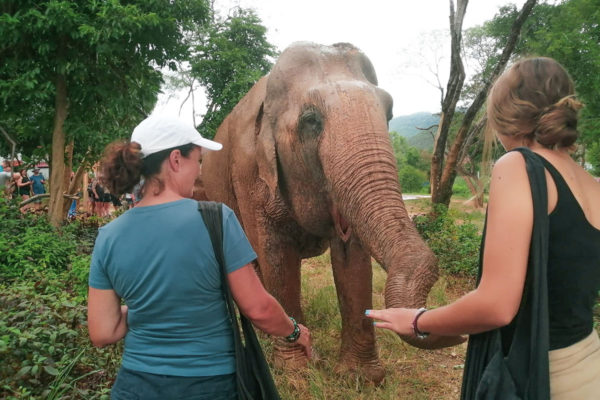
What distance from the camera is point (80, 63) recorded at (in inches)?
304

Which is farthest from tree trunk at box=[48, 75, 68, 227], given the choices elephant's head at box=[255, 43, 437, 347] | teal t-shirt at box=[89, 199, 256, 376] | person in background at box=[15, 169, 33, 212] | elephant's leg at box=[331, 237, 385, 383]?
teal t-shirt at box=[89, 199, 256, 376]

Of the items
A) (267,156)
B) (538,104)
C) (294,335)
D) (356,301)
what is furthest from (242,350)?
(356,301)

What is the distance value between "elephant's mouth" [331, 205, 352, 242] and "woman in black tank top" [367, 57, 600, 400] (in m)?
1.97

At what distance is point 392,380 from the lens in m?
4.06

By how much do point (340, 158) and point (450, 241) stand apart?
5869 millimetres

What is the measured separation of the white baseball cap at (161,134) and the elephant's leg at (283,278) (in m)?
2.38

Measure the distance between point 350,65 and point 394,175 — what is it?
1176mm

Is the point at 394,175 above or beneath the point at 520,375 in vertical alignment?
above

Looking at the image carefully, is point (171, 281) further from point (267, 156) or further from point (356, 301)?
point (356, 301)

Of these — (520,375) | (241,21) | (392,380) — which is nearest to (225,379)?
(520,375)

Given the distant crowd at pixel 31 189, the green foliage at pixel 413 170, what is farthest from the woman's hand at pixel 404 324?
the green foliage at pixel 413 170

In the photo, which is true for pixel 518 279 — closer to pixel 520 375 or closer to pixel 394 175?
pixel 520 375

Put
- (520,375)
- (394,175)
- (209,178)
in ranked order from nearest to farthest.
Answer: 1. (520,375)
2. (394,175)
3. (209,178)

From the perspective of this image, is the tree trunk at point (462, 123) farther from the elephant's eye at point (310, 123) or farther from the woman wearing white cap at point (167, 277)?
the woman wearing white cap at point (167, 277)
